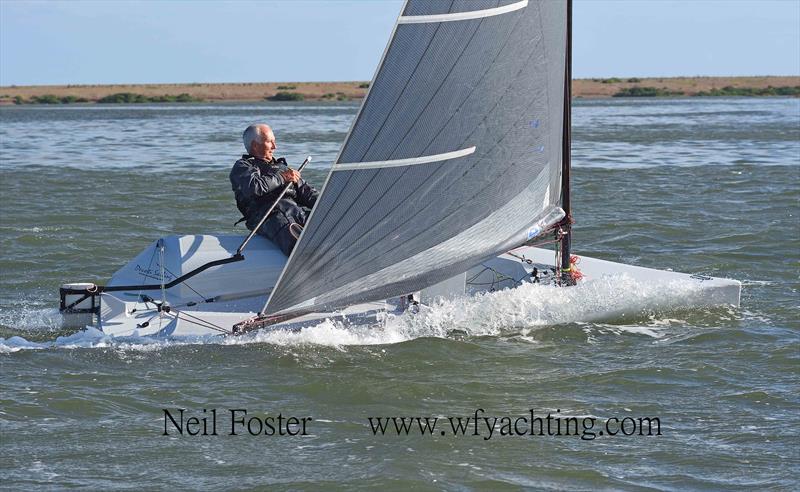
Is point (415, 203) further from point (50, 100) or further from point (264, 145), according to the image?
point (50, 100)

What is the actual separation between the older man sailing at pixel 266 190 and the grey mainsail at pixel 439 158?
1015 mm

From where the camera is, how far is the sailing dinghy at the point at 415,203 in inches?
388

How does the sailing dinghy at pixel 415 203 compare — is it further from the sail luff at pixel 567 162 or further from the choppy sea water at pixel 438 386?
the choppy sea water at pixel 438 386

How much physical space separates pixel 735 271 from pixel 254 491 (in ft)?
29.9

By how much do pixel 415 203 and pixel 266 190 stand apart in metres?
1.59

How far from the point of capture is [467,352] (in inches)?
425

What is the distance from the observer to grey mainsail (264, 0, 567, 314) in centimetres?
982

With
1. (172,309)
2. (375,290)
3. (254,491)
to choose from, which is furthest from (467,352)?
(254,491)

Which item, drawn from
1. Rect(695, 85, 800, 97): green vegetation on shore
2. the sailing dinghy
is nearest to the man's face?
the sailing dinghy

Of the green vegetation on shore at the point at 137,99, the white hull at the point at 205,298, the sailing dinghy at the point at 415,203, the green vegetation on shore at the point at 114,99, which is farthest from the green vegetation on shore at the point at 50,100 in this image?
the sailing dinghy at the point at 415,203

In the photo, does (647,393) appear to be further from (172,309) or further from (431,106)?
(172,309)

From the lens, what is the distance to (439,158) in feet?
33.8

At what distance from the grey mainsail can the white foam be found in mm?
562

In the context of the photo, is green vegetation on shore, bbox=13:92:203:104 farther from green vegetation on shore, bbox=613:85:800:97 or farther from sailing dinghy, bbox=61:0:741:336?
sailing dinghy, bbox=61:0:741:336
